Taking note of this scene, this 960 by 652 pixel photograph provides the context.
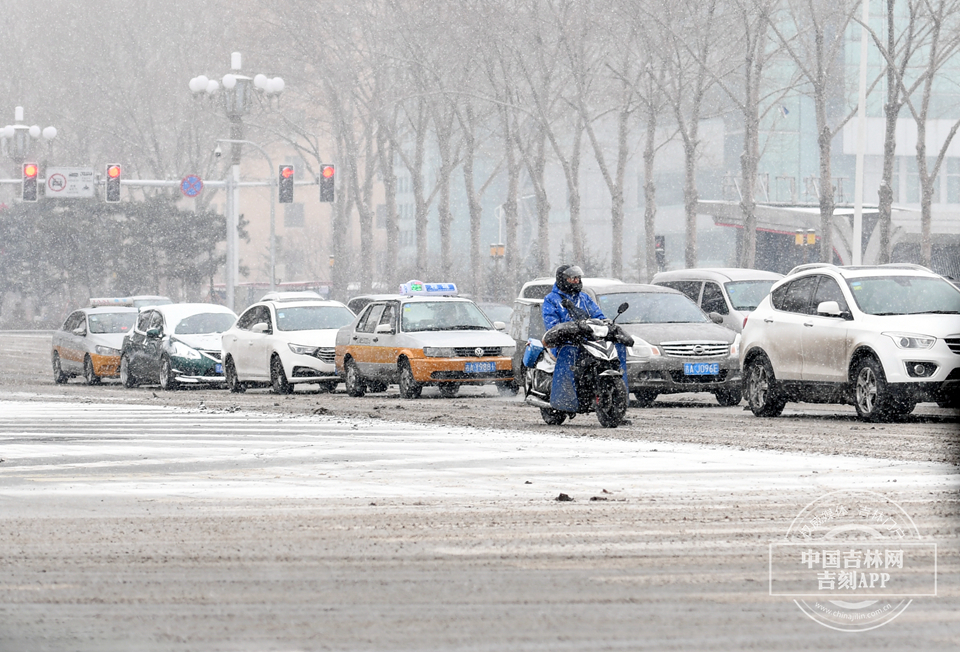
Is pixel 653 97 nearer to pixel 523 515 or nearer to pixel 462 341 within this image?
pixel 462 341

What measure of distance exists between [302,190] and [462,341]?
10355 cm

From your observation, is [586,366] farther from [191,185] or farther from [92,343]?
[191,185]

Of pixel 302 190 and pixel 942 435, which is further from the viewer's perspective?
pixel 302 190

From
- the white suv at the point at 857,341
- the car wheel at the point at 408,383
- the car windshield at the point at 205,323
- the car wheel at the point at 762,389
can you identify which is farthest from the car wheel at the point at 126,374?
the car wheel at the point at 762,389

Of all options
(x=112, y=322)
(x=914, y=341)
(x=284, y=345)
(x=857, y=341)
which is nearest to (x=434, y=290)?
(x=284, y=345)

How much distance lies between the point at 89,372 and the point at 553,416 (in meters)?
16.1

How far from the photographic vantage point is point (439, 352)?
23.0 m

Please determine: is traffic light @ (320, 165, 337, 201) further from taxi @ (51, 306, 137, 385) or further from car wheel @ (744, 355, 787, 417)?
car wheel @ (744, 355, 787, 417)

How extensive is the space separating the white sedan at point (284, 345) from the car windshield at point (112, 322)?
16.8 feet

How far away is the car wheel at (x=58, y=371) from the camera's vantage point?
3152cm

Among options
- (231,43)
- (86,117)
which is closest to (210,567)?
(231,43)

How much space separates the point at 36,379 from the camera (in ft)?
106

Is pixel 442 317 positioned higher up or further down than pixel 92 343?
higher up

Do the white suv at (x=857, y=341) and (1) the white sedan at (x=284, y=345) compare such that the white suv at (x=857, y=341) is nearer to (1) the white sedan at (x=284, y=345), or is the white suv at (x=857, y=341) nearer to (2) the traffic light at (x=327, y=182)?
(1) the white sedan at (x=284, y=345)
